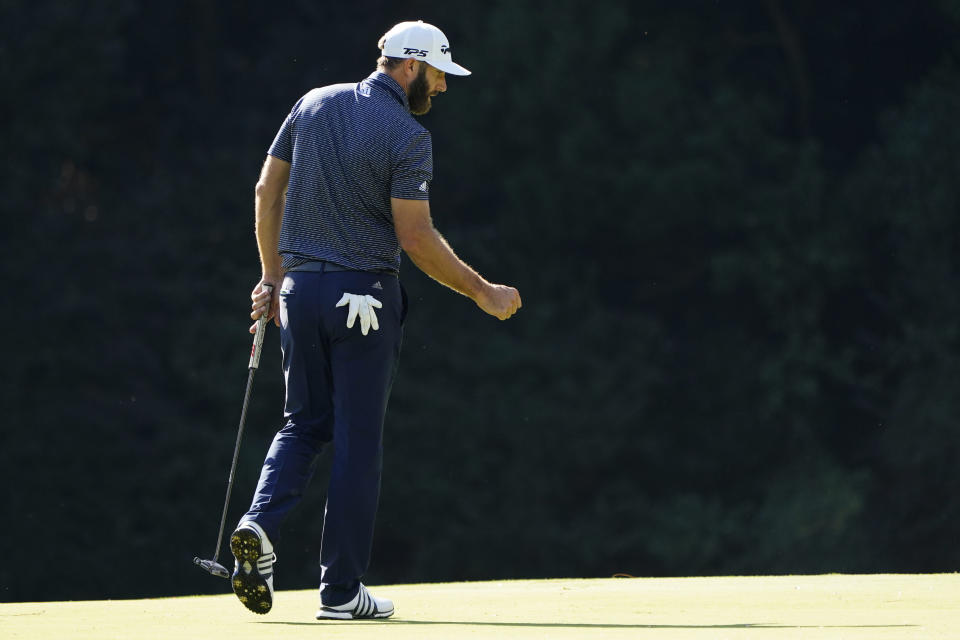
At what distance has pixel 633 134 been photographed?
17.2 m

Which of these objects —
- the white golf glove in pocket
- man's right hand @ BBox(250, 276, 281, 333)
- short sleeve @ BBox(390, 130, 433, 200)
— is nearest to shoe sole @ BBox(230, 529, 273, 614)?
the white golf glove in pocket

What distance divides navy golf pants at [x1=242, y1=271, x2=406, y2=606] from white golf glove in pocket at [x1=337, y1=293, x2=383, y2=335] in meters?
0.02

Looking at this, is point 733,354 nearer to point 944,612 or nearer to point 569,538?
point 569,538

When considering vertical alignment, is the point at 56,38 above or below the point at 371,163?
below

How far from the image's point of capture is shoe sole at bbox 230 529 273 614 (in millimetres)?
4266

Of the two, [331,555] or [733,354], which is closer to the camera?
[331,555]

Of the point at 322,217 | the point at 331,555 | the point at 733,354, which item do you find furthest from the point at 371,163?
the point at 733,354

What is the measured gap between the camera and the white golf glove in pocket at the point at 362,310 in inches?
174

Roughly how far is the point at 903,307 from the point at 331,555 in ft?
41.5

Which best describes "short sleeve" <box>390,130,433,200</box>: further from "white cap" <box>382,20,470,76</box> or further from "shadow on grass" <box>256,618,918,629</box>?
"shadow on grass" <box>256,618,918,629</box>

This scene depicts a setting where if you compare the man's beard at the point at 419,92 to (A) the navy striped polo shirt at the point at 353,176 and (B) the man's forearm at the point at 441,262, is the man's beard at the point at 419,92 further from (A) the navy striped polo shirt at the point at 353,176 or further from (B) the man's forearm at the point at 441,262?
(B) the man's forearm at the point at 441,262

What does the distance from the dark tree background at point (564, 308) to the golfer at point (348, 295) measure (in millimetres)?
11532

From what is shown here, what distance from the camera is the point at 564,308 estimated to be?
56.8 ft

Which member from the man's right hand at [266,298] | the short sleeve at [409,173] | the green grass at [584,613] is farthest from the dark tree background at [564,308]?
the short sleeve at [409,173]
